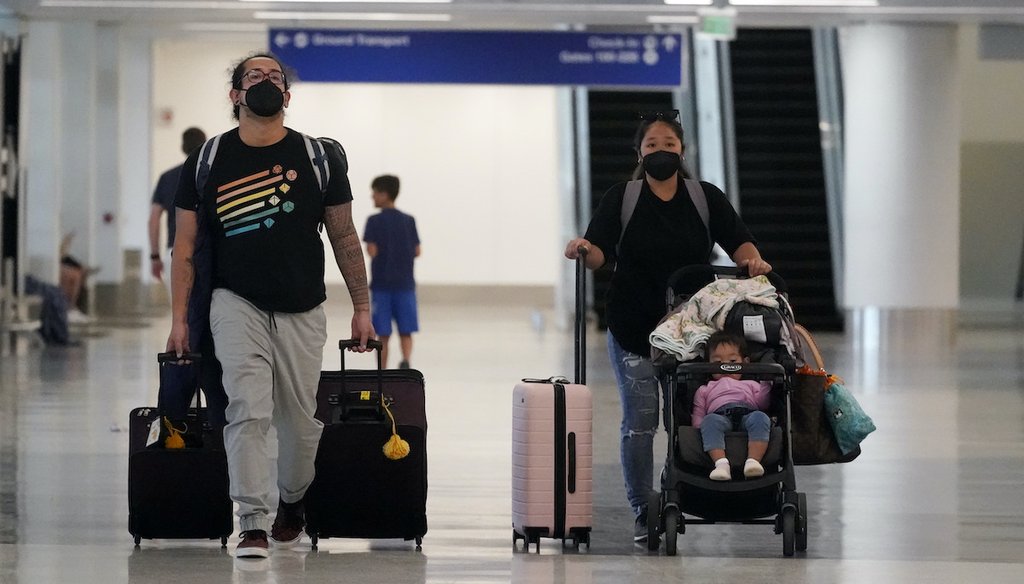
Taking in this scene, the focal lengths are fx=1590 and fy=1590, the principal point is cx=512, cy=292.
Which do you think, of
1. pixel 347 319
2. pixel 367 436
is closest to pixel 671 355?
pixel 367 436

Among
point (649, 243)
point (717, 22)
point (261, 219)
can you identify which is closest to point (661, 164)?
point (649, 243)

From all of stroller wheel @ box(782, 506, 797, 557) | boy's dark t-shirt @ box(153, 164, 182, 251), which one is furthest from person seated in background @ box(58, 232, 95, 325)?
stroller wheel @ box(782, 506, 797, 557)

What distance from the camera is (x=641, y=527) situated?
5.49 m

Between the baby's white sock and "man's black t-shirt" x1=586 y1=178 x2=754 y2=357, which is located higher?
"man's black t-shirt" x1=586 y1=178 x2=754 y2=357

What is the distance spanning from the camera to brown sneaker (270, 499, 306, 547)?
17.1 feet

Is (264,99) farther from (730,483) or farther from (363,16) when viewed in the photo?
(363,16)

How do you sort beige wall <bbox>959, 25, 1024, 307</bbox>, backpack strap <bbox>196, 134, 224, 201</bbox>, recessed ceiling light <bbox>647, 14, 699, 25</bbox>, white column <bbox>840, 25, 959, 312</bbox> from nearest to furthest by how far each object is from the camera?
1. backpack strap <bbox>196, 134, 224, 201</bbox>
2. recessed ceiling light <bbox>647, 14, 699, 25</bbox>
3. white column <bbox>840, 25, 959, 312</bbox>
4. beige wall <bbox>959, 25, 1024, 307</bbox>

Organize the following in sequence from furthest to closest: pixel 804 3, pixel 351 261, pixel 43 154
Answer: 1. pixel 43 154
2. pixel 804 3
3. pixel 351 261

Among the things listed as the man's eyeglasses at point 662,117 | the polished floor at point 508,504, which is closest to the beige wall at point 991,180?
the polished floor at point 508,504

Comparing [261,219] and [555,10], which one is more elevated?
[555,10]

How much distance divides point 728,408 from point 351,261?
1325 millimetres

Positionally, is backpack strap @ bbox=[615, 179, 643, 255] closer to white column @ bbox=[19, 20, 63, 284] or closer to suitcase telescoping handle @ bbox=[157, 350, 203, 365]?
suitcase telescoping handle @ bbox=[157, 350, 203, 365]

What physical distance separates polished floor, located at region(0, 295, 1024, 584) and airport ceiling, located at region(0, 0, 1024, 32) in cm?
378

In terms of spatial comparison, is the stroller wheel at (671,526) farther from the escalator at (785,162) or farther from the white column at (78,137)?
the white column at (78,137)
